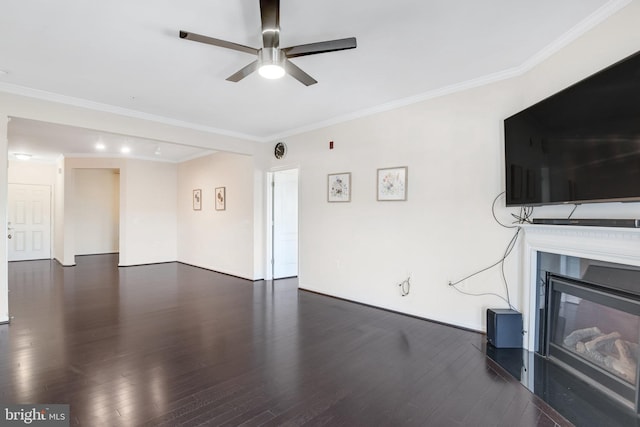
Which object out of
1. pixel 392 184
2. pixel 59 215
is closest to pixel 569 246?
pixel 392 184

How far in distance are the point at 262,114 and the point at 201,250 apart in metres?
4.18

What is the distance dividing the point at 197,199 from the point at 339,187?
14.2 feet

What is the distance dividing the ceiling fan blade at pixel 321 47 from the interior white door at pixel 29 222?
30.7 ft

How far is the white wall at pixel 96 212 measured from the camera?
29.7 ft

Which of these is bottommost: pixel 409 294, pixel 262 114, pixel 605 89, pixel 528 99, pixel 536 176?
pixel 409 294

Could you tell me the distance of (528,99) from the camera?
9.64 ft

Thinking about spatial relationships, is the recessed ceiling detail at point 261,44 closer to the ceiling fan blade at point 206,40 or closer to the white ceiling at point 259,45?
the white ceiling at point 259,45

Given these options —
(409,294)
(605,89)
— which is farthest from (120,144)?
(605,89)

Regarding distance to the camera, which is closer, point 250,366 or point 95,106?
point 250,366

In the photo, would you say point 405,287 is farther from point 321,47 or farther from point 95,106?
point 95,106

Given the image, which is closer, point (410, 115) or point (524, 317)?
point (524, 317)

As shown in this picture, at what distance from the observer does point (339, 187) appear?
4.62 metres

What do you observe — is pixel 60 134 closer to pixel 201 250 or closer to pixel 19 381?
pixel 201 250

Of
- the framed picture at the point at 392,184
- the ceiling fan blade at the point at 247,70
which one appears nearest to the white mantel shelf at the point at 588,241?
the framed picture at the point at 392,184
